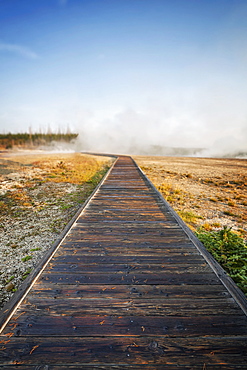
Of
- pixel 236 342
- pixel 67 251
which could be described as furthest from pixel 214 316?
pixel 67 251

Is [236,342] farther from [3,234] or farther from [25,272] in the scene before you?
[3,234]

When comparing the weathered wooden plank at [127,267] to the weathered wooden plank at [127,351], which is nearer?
the weathered wooden plank at [127,351]

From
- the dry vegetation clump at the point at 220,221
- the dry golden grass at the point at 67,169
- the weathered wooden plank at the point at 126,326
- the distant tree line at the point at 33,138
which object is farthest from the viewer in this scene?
the distant tree line at the point at 33,138

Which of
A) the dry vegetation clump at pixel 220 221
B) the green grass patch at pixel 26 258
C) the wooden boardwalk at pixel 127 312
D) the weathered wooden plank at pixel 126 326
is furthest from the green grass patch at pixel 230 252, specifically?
the green grass patch at pixel 26 258

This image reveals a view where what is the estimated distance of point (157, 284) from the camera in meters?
2.76

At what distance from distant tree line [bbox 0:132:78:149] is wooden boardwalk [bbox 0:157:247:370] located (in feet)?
377

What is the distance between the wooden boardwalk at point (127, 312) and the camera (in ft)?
5.91

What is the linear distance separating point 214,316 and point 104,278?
5.22 ft

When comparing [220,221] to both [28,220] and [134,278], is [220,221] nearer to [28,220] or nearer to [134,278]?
[134,278]

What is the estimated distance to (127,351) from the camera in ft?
6.06

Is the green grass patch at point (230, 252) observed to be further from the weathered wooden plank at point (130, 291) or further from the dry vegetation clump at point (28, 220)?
the dry vegetation clump at point (28, 220)

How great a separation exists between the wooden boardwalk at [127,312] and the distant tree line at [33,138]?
11504 cm

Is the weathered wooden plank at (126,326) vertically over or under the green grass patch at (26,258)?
over

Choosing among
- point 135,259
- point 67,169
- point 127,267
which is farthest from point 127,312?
point 67,169
